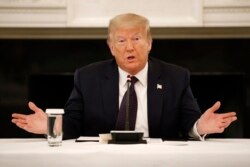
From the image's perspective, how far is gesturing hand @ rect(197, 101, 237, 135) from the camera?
1645 mm

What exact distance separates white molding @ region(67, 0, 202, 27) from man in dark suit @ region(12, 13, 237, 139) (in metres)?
0.75

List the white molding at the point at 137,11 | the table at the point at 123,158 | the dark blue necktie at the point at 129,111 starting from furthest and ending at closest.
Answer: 1. the white molding at the point at 137,11
2. the dark blue necktie at the point at 129,111
3. the table at the point at 123,158

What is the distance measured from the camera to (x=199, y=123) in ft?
5.92

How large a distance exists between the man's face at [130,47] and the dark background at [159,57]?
3.84 ft

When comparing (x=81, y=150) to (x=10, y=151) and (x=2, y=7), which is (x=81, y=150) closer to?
(x=10, y=151)

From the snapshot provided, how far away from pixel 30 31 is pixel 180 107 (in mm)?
1519

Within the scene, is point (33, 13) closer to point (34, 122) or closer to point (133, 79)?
point (133, 79)

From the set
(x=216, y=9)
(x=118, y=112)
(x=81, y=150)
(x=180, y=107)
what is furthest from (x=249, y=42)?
(x=81, y=150)

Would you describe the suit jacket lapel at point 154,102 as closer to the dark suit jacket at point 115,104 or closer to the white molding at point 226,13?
the dark suit jacket at point 115,104

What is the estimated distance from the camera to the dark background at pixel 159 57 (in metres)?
3.28

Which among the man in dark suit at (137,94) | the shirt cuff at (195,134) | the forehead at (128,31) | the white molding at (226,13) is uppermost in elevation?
the white molding at (226,13)

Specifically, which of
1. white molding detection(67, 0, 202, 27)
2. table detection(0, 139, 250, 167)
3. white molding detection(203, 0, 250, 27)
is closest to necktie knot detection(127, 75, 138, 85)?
table detection(0, 139, 250, 167)

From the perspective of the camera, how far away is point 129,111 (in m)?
2.00

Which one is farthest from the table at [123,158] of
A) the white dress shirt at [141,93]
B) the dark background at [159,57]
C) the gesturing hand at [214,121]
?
the dark background at [159,57]
